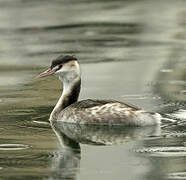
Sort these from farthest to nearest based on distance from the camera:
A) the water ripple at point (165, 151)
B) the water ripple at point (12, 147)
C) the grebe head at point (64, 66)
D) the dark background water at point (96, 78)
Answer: the grebe head at point (64, 66)
the water ripple at point (12, 147)
the water ripple at point (165, 151)
the dark background water at point (96, 78)

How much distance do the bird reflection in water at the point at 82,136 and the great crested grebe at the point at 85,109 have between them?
9cm

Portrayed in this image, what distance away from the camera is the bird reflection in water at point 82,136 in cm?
1049

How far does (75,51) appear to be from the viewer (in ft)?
66.1

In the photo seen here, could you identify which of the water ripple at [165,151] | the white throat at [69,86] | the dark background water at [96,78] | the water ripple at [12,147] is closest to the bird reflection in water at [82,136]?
the dark background water at [96,78]

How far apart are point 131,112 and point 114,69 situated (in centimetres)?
539

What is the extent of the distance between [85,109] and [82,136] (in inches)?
28.2

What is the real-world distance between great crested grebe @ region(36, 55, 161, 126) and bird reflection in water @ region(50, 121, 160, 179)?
86 mm

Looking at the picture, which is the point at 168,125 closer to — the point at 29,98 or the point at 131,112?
the point at 131,112

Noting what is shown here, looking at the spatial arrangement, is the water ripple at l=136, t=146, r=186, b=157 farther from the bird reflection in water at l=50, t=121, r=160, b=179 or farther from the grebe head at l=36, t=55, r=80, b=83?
the grebe head at l=36, t=55, r=80, b=83

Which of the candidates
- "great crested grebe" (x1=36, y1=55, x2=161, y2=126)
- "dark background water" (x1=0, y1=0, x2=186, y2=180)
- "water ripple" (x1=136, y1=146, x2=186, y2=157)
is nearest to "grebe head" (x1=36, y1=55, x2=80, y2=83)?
"great crested grebe" (x1=36, y1=55, x2=161, y2=126)

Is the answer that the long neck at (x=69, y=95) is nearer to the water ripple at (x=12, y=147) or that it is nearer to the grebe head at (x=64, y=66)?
the grebe head at (x=64, y=66)

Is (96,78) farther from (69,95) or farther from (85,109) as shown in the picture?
(85,109)

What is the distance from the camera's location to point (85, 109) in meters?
12.4

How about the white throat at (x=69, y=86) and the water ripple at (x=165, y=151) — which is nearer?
the water ripple at (x=165, y=151)
